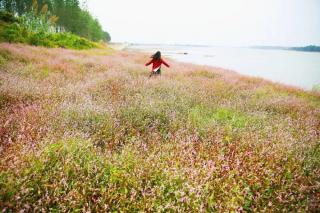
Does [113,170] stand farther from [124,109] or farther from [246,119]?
[246,119]

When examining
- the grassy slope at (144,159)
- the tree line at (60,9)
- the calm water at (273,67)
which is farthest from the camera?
the tree line at (60,9)

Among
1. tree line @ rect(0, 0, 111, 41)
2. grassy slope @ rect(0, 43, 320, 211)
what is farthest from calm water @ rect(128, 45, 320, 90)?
tree line @ rect(0, 0, 111, 41)

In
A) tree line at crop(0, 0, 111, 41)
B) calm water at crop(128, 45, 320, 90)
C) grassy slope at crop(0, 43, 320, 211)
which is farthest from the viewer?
tree line at crop(0, 0, 111, 41)

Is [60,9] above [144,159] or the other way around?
above

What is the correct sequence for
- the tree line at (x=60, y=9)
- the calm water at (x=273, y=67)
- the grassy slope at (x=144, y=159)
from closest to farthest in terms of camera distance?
1. the grassy slope at (x=144, y=159)
2. the calm water at (x=273, y=67)
3. the tree line at (x=60, y=9)

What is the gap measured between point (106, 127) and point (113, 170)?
1366mm

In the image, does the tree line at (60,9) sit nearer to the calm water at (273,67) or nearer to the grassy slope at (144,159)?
the calm water at (273,67)

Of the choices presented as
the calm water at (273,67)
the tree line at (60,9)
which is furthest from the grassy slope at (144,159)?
the tree line at (60,9)

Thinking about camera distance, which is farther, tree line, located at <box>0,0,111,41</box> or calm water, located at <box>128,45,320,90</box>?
tree line, located at <box>0,0,111,41</box>

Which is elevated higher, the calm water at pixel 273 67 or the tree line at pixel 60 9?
the tree line at pixel 60 9

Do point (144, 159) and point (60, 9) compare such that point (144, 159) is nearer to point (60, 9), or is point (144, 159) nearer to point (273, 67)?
point (273, 67)

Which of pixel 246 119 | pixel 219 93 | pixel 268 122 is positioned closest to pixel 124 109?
pixel 246 119

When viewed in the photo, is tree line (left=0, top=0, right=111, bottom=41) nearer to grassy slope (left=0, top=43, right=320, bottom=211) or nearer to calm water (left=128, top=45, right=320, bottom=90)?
calm water (left=128, top=45, right=320, bottom=90)

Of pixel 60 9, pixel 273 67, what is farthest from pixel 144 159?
pixel 60 9
